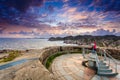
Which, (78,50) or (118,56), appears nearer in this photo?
(118,56)

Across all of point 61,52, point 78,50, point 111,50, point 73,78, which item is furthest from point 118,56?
point 73,78

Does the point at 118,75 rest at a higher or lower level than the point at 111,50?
lower

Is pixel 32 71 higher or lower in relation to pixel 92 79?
higher

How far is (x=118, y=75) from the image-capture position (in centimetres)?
569

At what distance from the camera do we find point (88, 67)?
22.5 ft

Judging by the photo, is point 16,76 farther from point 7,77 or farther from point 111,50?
point 111,50

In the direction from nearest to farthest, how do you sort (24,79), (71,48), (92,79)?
1. (24,79)
2. (92,79)
3. (71,48)

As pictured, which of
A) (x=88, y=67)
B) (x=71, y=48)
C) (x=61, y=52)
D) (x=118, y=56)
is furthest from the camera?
(x=71, y=48)

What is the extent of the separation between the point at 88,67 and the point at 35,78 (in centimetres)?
442

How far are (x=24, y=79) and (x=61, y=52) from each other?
7.77 meters

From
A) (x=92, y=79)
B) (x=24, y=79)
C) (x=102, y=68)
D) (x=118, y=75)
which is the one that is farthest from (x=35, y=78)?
(x=118, y=75)

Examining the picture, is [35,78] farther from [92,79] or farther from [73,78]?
[92,79]

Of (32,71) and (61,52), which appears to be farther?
(61,52)

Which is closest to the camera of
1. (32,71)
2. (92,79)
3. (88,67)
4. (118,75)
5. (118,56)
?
(32,71)
